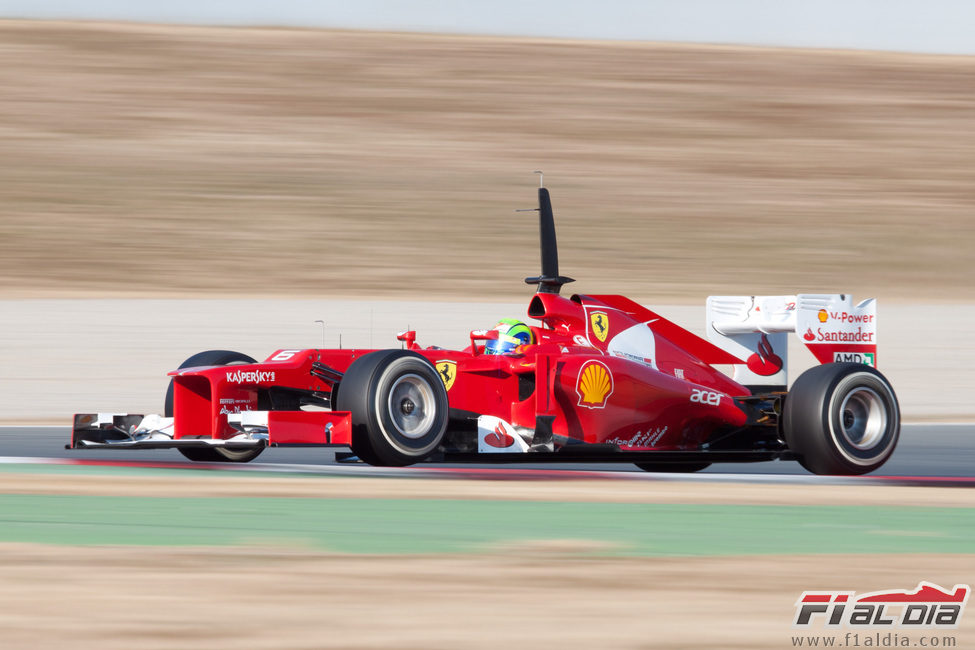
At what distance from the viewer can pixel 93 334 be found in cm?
2178

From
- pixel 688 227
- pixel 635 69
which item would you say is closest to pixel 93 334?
pixel 688 227

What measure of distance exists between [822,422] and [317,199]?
787 inches

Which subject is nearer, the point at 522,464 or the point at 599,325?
the point at 599,325

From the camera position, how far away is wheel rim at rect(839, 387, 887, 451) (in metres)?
11.3

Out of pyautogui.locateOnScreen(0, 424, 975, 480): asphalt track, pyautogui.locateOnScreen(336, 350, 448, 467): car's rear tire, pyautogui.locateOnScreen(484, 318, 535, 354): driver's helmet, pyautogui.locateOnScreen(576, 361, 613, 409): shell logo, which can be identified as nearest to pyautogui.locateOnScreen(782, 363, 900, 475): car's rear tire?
pyautogui.locateOnScreen(0, 424, 975, 480): asphalt track

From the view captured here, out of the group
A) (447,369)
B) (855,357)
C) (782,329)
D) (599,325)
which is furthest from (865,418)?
(447,369)

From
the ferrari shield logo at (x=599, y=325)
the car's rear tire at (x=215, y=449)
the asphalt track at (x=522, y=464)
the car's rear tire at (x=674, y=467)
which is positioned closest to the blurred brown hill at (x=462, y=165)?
the asphalt track at (x=522, y=464)

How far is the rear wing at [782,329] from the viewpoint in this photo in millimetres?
11992

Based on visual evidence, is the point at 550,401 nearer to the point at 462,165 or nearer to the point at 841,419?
the point at 841,419

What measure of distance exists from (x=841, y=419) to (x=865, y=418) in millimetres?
379

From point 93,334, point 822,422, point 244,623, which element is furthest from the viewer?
point 93,334

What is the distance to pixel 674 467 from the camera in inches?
484

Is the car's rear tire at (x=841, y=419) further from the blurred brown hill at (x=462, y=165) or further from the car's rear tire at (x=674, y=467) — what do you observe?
the blurred brown hill at (x=462, y=165)

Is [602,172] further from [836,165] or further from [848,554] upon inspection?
[848,554]
